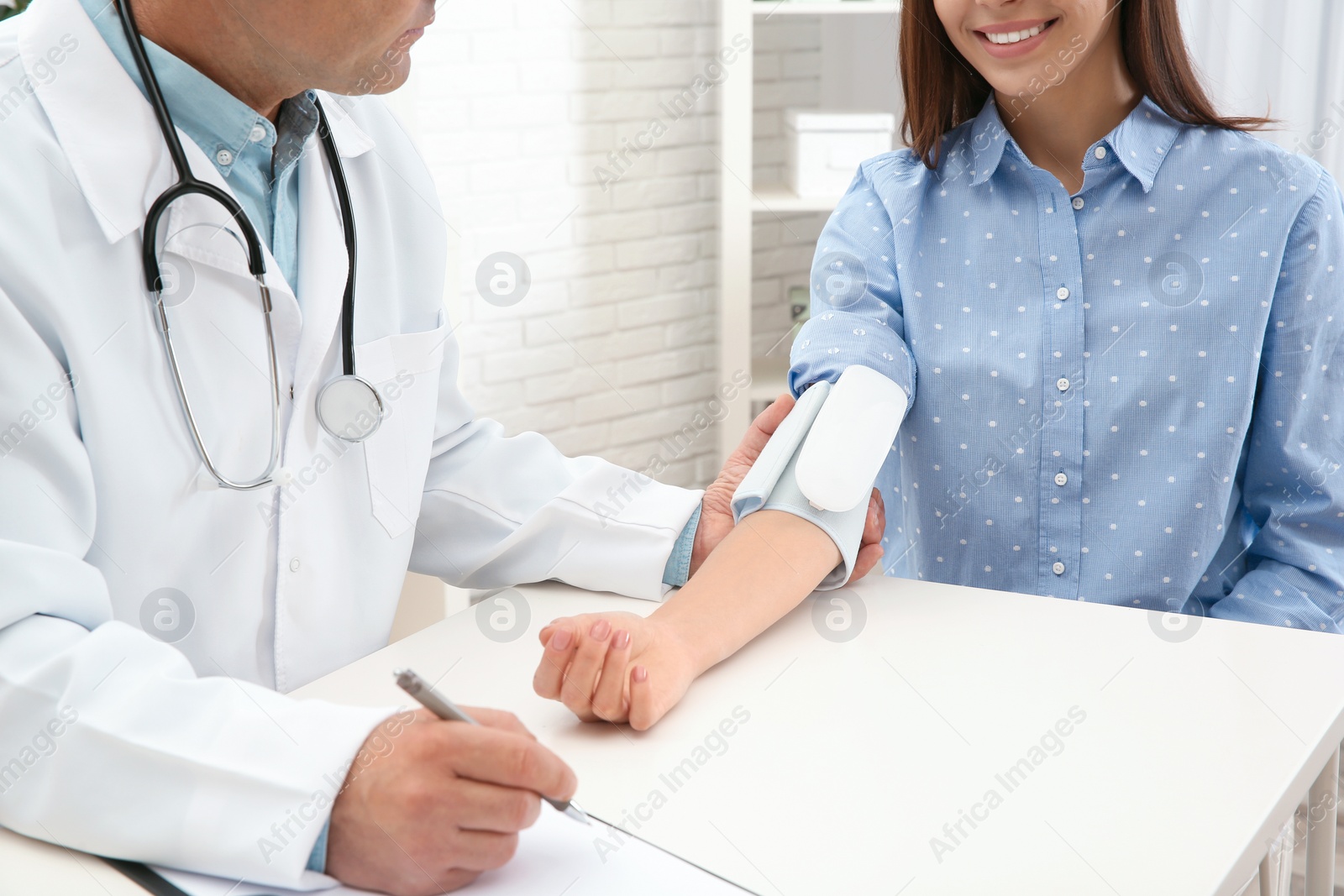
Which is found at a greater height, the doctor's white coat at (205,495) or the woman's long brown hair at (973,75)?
the woman's long brown hair at (973,75)

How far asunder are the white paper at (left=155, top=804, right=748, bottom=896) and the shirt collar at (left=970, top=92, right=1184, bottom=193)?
882 mm

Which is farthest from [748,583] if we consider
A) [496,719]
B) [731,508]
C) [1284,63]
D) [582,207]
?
[582,207]

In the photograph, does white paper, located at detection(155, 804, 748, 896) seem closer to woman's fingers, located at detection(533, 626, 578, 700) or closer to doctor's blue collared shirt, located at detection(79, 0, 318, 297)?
woman's fingers, located at detection(533, 626, 578, 700)

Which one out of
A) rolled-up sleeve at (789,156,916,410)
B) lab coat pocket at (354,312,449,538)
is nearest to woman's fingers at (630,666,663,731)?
lab coat pocket at (354,312,449,538)

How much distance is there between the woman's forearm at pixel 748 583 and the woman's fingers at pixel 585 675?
0.29ft

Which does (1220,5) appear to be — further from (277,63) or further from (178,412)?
(178,412)

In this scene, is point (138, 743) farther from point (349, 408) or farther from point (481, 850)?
point (349, 408)

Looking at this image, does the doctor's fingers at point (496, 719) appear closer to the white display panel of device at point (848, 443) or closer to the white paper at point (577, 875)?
the white paper at point (577, 875)

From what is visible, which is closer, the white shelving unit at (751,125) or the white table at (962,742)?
the white table at (962,742)

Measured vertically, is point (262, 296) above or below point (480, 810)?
above

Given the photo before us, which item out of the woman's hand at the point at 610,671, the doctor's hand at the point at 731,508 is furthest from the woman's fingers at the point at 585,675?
the doctor's hand at the point at 731,508

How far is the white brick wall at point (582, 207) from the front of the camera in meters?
2.47

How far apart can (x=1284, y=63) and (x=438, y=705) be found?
6.69 ft

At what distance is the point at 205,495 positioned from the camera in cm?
89
